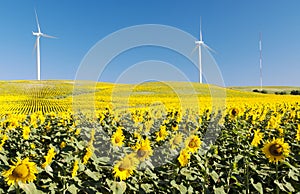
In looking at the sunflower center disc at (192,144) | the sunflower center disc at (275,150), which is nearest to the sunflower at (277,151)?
the sunflower center disc at (275,150)

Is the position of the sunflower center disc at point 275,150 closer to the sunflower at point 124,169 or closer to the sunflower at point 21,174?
the sunflower at point 124,169

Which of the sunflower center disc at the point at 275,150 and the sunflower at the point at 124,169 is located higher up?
the sunflower center disc at the point at 275,150

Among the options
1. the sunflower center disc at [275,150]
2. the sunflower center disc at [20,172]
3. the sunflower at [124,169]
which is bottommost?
the sunflower at [124,169]

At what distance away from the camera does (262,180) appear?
4371mm

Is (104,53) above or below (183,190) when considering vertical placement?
above

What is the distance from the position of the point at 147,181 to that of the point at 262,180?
1514 mm

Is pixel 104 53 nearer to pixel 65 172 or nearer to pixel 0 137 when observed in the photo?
pixel 0 137

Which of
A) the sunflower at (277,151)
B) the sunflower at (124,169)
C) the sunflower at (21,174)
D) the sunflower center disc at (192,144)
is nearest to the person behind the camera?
the sunflower at (21,174)

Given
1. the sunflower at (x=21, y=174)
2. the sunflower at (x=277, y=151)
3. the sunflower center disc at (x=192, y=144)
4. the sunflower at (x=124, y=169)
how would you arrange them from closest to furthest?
1. the sunflower at (x=21, y=174)
2. the sunflower at (x=124, y=169)
3. the sunflower at (x=277, y=151)
4. the sunflower center disc at (x=192, y=144)

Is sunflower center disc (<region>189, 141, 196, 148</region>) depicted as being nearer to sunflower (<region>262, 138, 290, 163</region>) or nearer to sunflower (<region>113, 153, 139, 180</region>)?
sunflower (<region>262, 138, 290, 163</region>)

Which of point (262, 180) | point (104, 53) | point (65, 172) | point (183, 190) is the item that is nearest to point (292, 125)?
point (262, 180)

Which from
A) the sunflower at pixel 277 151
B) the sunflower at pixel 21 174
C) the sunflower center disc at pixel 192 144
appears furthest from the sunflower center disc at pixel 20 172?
the sunflower at pixel 277 151

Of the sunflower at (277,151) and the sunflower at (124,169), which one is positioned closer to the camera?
the sunflower at (124,169)

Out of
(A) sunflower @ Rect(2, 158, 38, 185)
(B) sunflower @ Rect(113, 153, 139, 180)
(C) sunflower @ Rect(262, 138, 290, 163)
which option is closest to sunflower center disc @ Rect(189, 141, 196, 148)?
(C) sunflower @ Rect(262, 138, 290, 163)
